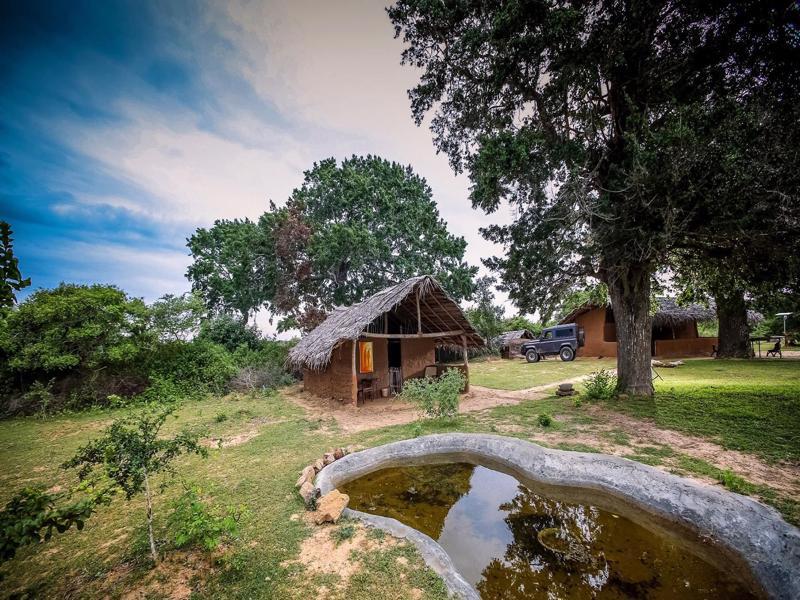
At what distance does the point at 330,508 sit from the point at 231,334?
18512mm

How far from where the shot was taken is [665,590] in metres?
3.18

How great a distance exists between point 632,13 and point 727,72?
2.52 metres

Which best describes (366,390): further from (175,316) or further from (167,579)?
(175,316)

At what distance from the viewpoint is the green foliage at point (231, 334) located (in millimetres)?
19438

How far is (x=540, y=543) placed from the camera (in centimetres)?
398

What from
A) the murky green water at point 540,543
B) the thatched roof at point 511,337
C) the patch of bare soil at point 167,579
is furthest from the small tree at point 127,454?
the thatched roof at point 511,337

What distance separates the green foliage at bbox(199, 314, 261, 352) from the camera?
19.4 metres

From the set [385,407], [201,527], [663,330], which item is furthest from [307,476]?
[663,330]

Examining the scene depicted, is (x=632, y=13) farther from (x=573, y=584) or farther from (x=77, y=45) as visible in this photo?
(x=77, y=45)

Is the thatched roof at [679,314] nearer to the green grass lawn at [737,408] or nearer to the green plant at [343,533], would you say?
the green grass lawn at [737,408]

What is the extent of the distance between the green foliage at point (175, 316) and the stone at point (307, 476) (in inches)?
481

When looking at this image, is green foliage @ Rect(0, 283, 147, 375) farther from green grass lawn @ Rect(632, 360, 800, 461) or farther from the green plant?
green grass lawn @ Rect(632, 360, 800, 461)

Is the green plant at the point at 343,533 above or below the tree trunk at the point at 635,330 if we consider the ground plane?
below

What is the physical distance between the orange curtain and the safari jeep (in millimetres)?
14412
